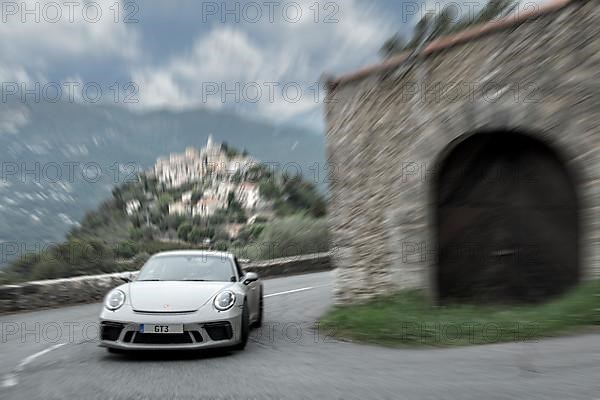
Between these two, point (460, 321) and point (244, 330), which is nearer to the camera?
point (244, 330)

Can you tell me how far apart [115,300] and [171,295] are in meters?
0.66

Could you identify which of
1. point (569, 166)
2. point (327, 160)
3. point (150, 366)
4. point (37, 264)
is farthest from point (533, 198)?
point (37, 264)

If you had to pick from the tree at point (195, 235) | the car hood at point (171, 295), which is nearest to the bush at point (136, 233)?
the tree at point (195, 235)

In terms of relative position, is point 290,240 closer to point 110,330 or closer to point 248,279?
point 248,279

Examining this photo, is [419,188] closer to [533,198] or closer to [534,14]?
[533,198]

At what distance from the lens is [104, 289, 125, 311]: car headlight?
7.62 metres

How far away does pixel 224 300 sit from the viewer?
7.77 metres

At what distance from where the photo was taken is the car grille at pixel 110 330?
291 inches

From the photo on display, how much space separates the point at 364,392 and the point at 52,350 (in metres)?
5.02

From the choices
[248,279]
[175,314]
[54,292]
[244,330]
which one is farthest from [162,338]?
[54,292]

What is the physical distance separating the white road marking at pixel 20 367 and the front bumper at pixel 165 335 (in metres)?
0.89

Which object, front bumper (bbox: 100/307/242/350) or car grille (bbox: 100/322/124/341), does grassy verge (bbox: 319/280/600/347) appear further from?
car grille (bbox: 100/322/124/341)

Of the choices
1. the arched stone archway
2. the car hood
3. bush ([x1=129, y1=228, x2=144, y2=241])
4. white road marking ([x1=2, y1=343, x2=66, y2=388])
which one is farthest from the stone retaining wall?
bush ([x1=129, y1=228, x2=144, y2=241])

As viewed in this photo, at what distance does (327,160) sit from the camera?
12.3 meters
